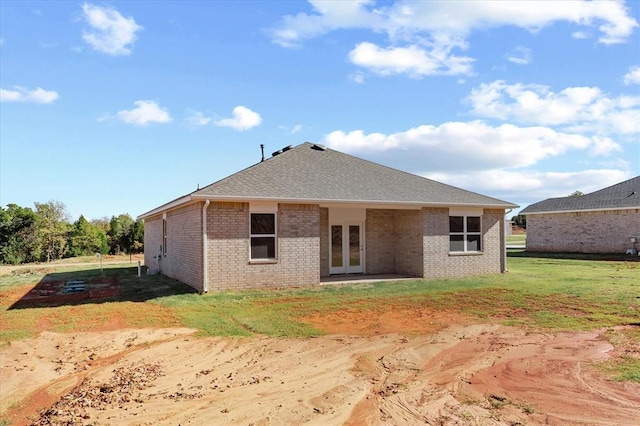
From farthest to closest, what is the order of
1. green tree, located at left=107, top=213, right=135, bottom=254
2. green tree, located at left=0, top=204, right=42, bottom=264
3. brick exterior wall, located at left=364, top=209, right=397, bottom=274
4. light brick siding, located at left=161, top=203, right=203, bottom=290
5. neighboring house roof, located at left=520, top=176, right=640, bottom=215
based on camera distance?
1. green tree, located at left=107, top=213, right=135, bottom=254
2. green tree, located at left=0, top=204, right=42, bottom=264
3. neighboring house roof, located at left=520, top=176, right=640, bottom=215
4. brick exterior wall, located at left=364, top=209, right=397, bottom=274
5. light brick siding, located at left=161, top=203, right=203, bottom=290

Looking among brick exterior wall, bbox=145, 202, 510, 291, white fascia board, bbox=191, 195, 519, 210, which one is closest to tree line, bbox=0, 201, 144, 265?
brick exterior wall, bbox=145, 202, 510, 291

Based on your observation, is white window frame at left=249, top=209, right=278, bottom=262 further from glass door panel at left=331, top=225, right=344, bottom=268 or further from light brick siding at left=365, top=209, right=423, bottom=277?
light brick siding at left=365, top=209, right=423, bottom=277

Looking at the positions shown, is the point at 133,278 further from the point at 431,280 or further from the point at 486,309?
the point at 486,309

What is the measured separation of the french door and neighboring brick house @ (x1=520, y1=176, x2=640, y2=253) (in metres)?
20.1

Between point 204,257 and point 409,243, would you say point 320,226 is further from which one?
point 204,257

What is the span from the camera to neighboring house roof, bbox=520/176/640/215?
28906 millimetres

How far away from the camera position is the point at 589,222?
30766 mm

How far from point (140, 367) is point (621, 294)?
12653 millimetres

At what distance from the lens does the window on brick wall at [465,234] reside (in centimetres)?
1773

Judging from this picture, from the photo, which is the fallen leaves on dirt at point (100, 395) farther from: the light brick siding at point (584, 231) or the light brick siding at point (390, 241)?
the light brick siding at point (584, 231)

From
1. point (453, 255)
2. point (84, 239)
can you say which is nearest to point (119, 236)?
point (84, 239)

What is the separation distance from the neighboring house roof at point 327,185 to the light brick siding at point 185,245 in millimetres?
531

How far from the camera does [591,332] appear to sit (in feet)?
27.9

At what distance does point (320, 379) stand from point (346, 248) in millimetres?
11951
